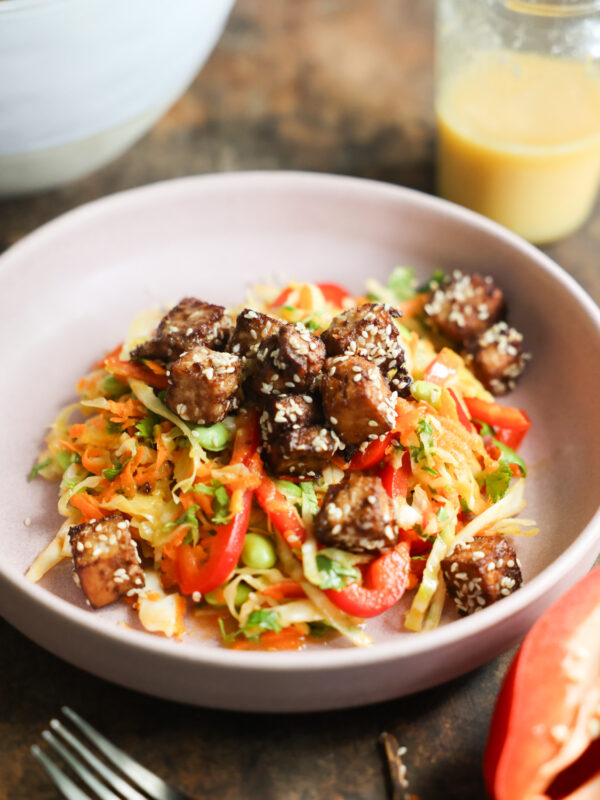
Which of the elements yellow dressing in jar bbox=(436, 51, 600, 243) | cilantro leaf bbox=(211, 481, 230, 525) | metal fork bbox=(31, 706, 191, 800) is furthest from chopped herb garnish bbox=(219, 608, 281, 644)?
yellow dressing in jar bbox=(436, 51, 600, 243)

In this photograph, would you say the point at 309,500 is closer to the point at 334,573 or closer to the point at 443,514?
the point at 334,573

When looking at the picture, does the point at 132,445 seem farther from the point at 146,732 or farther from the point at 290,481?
the point at 146,732

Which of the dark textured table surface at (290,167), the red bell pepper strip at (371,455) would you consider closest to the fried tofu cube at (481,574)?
the dark textured table surface at (290,167)

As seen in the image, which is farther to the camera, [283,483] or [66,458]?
[66,458]

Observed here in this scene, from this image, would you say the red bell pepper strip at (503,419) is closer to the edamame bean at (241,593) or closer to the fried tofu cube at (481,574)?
the fried tofu cube at (481,574)

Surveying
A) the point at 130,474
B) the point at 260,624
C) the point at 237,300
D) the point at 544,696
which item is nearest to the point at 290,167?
the point at 237,300

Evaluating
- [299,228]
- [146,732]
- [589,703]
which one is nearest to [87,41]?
[299,228]
